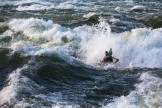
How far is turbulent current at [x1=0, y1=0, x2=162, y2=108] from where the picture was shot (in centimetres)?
1365

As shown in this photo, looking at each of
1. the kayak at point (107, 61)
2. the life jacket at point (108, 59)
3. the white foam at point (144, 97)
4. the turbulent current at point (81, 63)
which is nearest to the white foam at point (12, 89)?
the turbulent current at point (81, 63)

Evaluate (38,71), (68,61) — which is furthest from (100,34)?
(38,71)

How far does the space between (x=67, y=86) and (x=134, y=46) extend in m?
7.17

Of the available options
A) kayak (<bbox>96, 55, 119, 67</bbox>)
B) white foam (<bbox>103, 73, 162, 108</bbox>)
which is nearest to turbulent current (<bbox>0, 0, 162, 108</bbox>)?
white foam (<bbox>103, 73, 162, 108</bbox>)

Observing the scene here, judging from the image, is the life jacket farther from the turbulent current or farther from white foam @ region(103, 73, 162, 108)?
white foam @ region(103, 73, 162, 108)

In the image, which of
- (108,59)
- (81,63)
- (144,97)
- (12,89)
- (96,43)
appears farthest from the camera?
(96,43)

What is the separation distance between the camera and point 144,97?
45.0 ft

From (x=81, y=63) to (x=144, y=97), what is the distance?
17.7 feet

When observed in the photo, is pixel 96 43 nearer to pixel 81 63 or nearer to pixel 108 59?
pixel 108 59

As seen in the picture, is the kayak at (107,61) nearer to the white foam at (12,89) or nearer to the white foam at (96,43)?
the white foam at (96,43)

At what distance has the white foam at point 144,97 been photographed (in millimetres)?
13039

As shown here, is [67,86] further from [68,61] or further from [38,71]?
[68,61]

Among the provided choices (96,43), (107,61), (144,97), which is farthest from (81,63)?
(144,97)

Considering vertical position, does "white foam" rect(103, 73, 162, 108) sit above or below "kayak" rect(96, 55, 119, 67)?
below
